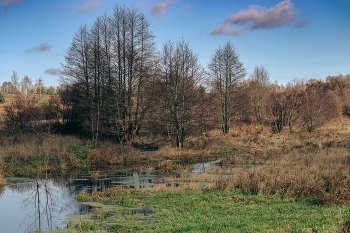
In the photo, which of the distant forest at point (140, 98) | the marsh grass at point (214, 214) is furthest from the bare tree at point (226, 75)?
the marsh grass at point (214, 214)

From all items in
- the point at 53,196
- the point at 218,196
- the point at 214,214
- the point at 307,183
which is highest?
the point at 307,183

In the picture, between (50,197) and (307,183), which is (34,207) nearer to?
(50,197)

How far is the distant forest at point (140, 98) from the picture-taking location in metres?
39.6

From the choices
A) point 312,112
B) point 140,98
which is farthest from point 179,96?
point 312,112

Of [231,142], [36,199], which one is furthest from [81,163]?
[231,142]

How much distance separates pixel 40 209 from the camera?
17.9 metres

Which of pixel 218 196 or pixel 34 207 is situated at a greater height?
pixel 218 196

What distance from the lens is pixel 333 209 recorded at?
12.4m

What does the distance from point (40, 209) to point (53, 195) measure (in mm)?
2527

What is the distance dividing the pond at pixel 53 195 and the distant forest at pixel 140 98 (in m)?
10.7

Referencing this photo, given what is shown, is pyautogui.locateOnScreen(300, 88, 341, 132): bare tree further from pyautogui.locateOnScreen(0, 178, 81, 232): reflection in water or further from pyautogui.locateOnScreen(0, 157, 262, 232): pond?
pyautogui.locateOnScreen(0, 178, 81, 232): reflection in water

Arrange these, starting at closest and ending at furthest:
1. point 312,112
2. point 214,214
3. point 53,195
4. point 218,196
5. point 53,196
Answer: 1. point 214,214
2. point 218,196
3. point 53,196
4. point 53,195
5. point 312,112

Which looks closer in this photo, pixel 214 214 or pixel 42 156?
pixel 214 214

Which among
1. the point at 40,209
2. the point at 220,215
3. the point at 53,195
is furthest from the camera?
the point at 53,195
